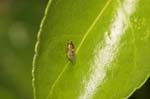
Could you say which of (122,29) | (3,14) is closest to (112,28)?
(122,29)

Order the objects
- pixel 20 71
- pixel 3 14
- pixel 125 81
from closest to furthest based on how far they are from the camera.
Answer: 1. pixel 125 81
2. pixel 20 71
3. pixel 3 14

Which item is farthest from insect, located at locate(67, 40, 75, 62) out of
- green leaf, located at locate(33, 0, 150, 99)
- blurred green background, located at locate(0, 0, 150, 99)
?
blurred green background, located at locate(0, 0, 150, 99)

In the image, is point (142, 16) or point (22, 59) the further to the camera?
point (22, 59)

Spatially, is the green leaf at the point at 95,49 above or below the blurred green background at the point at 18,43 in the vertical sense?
above

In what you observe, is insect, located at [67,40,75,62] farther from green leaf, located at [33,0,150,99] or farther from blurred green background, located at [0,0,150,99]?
blurred green background, located at [0,0,150,99]

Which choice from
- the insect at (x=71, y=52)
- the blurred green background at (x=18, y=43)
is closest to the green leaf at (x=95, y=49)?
the insect at (x=71, y=52)

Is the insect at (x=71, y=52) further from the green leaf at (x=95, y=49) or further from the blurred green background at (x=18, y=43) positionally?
the blurred green background at (x=18, y=43)

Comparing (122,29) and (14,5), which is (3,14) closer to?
(14,5)

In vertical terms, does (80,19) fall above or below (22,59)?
above
